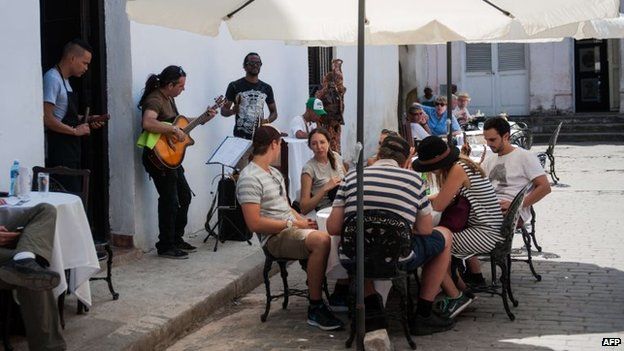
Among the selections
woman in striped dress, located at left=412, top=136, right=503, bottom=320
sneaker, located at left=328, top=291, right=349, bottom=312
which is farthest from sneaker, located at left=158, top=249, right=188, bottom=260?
woman in striped dress, located at left=412, top=136, right=503, bottom=320

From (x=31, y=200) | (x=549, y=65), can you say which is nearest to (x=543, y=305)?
(x=31, y=200)

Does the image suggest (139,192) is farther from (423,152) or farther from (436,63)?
(436,63)

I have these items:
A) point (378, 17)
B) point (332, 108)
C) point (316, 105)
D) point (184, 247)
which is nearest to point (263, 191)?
point (378, 17)

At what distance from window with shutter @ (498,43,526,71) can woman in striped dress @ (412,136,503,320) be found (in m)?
18.3

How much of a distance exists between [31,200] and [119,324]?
41.0 inches

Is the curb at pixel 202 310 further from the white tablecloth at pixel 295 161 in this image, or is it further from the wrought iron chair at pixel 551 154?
the wrought iron chair at pixel 551 154

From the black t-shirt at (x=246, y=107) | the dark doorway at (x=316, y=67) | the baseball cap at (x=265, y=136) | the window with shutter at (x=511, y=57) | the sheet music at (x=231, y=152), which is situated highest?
the window with shutter at (x=511, y=57)

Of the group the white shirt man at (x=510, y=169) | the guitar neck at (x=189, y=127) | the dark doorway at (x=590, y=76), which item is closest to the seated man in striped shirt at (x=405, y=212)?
the white shirt man at (x=510, y=169)

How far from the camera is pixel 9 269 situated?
458 cm

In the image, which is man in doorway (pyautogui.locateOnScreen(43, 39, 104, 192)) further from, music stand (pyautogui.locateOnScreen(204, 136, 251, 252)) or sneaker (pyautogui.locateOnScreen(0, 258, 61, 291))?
sneaker (pyautogui.locateOnScreen(0, 258, 61, 291))

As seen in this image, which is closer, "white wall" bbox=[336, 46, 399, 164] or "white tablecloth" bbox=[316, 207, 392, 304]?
"white tablecloth" bbox=[316, 207, 392, 304]

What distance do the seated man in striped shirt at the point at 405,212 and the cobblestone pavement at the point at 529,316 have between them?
184 mm

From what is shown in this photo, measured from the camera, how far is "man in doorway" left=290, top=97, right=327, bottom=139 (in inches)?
410

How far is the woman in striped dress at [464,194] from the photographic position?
593cm
